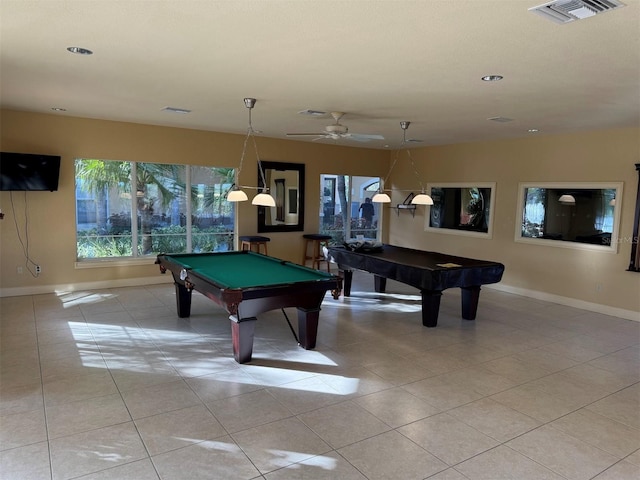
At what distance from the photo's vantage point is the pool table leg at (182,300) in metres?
5.36

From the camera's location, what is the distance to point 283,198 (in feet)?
28.0

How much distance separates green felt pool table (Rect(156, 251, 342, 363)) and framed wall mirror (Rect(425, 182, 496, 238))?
4459 millimetres

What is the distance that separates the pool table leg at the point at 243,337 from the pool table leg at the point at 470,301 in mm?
2968

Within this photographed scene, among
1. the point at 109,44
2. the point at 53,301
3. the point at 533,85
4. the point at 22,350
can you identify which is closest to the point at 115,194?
the point at 53,301

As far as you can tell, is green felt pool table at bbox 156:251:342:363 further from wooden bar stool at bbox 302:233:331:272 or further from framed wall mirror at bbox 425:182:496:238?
framed wall mirror at bbox 425:182:496:238

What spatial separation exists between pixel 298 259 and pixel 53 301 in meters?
4.28

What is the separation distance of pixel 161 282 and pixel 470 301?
198 inches

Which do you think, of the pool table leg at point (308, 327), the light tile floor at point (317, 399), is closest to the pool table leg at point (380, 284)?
the light tile floor at point (317, 399)

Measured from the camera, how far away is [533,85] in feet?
13.1

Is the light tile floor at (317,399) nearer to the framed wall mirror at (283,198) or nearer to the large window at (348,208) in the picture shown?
the framed wall mirror at (283,198)

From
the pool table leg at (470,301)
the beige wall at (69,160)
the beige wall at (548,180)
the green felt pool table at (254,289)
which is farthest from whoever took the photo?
the beige wall at (69,160)

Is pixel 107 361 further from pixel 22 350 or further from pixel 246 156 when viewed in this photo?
pixel 246 156

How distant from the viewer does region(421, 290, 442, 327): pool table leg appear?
5.30m

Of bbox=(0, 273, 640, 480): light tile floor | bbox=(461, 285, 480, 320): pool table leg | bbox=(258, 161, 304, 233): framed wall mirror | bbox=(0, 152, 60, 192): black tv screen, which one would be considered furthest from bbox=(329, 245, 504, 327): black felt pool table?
bbox=(0, 152, 60, 192): black tv screen
